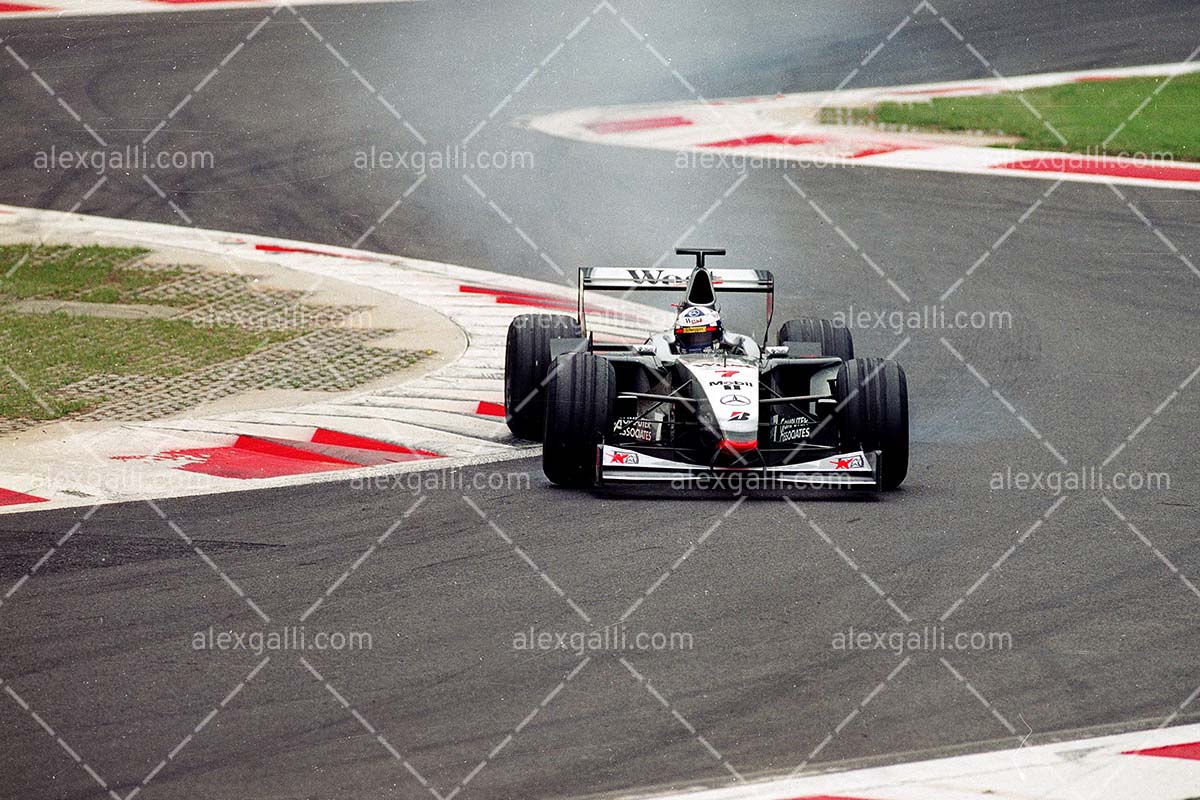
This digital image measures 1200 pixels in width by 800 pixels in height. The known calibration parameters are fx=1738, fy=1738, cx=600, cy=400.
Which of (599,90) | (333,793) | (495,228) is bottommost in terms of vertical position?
(333,793)

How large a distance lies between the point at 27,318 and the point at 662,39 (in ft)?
48.3

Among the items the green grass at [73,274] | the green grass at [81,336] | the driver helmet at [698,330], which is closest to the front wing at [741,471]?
the driver helmet at [698,330]

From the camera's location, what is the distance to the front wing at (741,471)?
33.8 ft

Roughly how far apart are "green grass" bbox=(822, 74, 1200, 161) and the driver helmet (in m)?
12.0

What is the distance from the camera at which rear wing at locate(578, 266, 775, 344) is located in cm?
1185

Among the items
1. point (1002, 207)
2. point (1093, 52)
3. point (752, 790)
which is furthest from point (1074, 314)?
point (1093, 52)

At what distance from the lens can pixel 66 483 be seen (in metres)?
10.5

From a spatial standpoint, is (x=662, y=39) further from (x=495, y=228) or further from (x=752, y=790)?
(x=752, y=790)

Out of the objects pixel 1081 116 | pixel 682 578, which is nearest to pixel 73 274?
pixel 682 578

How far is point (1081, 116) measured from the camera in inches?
914

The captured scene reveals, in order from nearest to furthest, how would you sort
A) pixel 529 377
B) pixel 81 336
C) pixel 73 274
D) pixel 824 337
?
pixel 529 377, pixel 824 337, pixel 81 336, pixel 73 274

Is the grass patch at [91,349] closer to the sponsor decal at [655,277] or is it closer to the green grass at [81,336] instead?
the green grass at [81,336]

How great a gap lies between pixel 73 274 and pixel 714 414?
27.3 feet

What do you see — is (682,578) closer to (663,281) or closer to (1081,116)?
(663,281)
